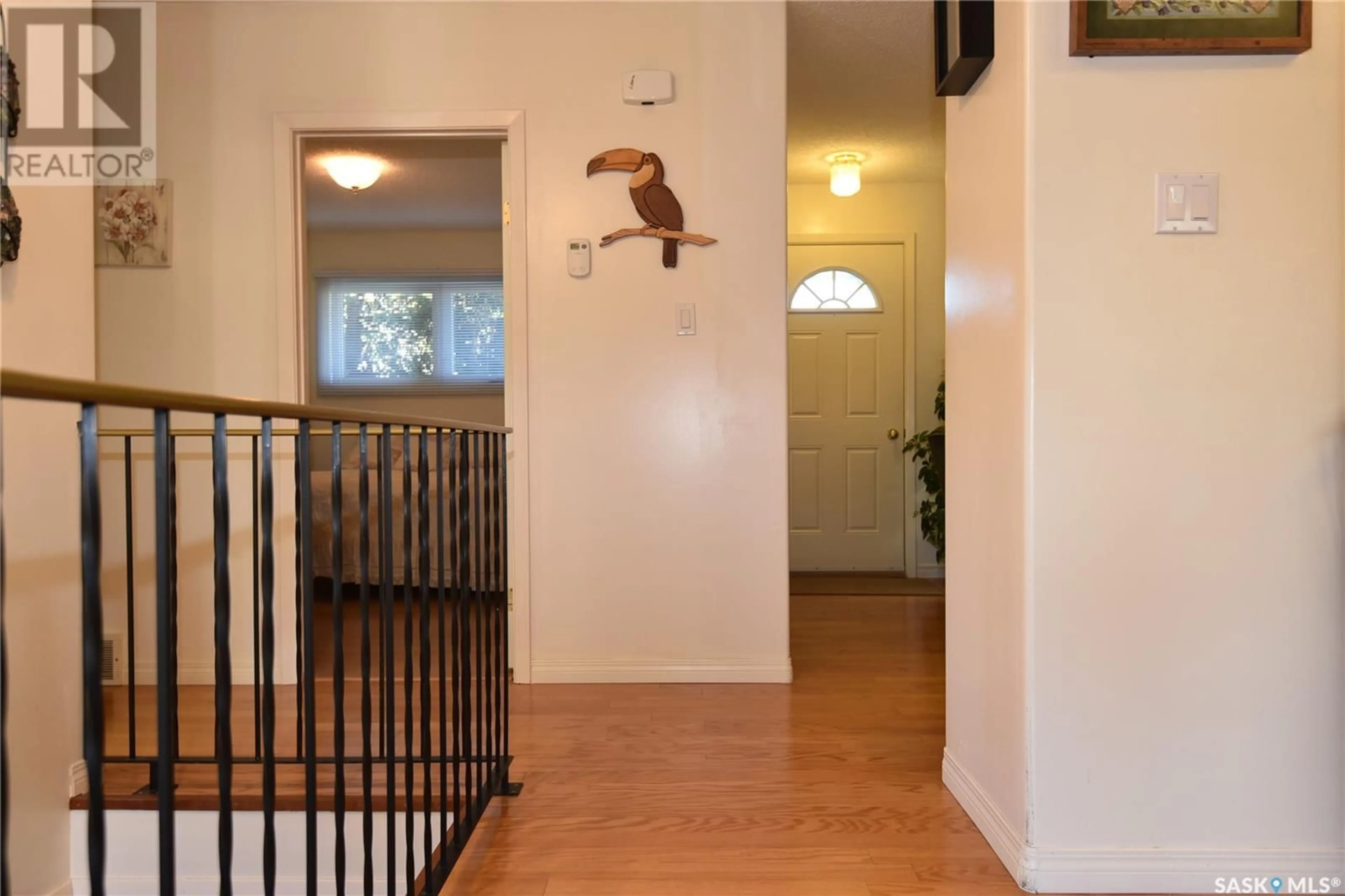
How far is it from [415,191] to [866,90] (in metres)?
3.11

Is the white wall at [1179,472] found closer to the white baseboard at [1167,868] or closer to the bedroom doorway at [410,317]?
the white baseboard at [1167,868]

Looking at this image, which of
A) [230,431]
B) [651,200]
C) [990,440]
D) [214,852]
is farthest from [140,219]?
[990,440]

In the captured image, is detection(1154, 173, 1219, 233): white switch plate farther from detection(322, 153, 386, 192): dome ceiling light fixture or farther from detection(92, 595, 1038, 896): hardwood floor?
detection(322, 153, 386, 192): dome ceiling light fixture

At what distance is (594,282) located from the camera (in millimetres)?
3033

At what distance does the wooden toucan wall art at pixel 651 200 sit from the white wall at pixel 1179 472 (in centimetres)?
150

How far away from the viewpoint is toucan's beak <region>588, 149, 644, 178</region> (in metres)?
2.98

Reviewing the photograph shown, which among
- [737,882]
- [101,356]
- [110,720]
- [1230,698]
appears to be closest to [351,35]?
[101,356]

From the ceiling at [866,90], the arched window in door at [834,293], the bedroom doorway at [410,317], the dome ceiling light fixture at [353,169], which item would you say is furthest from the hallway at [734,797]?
the bedroom doorway at [410,317]

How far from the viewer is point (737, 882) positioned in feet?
5.52

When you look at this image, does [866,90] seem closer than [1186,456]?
No

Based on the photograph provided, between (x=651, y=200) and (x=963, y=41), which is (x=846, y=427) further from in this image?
(x=963, y=41)

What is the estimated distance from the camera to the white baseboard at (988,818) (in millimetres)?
1660

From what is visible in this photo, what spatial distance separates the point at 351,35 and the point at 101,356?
4.73ft

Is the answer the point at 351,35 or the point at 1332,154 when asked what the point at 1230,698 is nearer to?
the point at 1332,154
